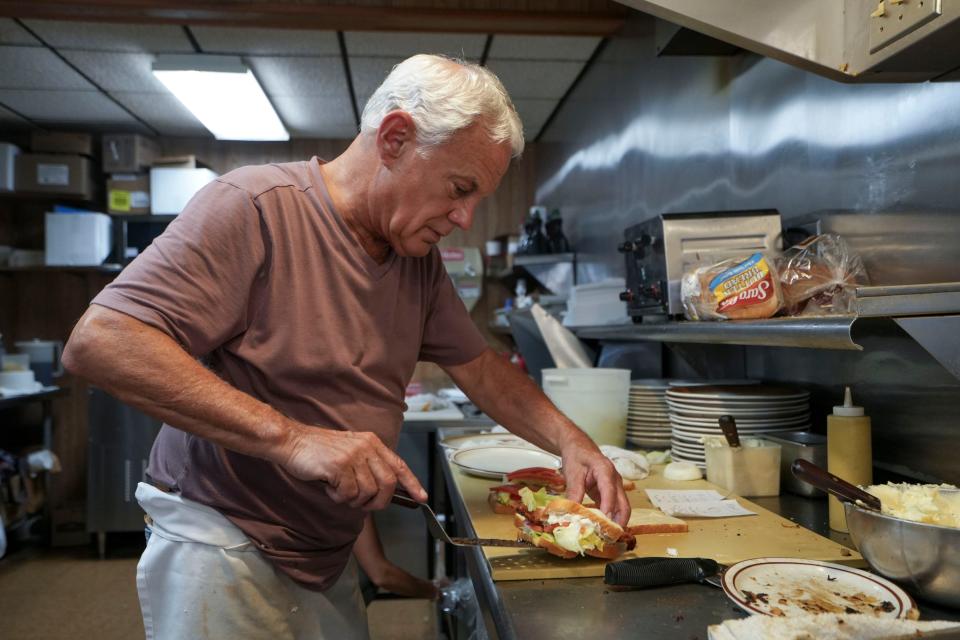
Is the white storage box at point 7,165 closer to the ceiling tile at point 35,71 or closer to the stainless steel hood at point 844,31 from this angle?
the ceiling tile at point 35,71

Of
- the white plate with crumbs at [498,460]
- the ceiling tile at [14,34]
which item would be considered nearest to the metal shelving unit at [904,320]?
the white plate with crumbs at [498,460]

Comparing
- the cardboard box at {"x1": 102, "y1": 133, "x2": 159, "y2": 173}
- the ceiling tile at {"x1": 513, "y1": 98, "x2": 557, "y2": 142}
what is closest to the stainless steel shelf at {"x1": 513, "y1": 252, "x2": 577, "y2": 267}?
the ceiling tile at {"x1": 513, "y1": 98, "x2": 557, "y2": 142}

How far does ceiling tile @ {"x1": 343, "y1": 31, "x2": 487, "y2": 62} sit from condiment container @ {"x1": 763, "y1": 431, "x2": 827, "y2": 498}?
260 centimetres

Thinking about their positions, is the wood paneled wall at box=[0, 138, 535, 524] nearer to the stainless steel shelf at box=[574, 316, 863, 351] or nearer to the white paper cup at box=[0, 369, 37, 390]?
the white paper cup at box=[0, 369, 37, 390]

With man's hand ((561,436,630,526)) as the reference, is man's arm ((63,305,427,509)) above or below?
above

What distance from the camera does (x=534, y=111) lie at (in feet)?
16.2

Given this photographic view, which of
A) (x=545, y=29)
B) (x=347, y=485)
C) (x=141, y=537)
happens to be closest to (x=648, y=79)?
(x=545, y=29)

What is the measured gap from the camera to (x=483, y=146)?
1318mm

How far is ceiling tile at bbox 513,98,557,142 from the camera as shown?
186 inches

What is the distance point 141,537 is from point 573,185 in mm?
3705

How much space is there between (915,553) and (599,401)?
1221mm

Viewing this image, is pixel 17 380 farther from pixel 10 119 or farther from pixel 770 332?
pixel 770 332

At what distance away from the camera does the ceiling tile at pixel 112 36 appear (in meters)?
3.38

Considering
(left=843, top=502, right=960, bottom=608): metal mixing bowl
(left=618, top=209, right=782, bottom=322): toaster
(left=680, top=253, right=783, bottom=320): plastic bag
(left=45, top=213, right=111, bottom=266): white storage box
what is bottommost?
(left=843, top=502, right=960, bottom=608): metal mixing bowl
